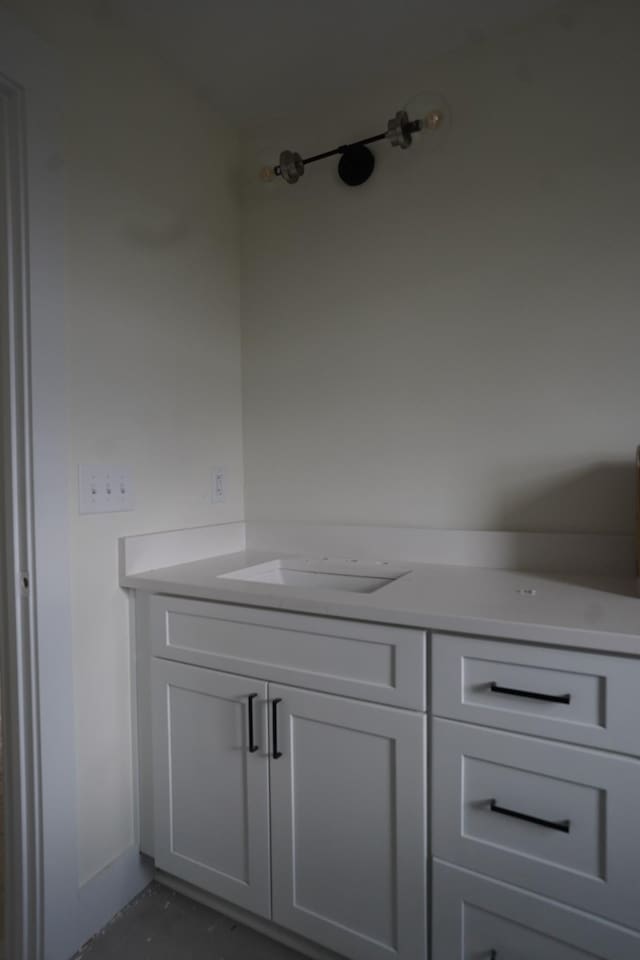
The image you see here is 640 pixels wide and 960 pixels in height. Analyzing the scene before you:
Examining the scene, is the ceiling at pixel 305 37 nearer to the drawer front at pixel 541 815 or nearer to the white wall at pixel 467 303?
the white wall at pixel 467 303

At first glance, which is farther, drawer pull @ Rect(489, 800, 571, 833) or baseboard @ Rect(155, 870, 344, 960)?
baseboard @ Rect(155, 870, 344, 960)

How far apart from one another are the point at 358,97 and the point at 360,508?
1.36 m

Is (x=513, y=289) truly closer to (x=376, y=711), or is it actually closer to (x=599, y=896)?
(x=376, y=711)

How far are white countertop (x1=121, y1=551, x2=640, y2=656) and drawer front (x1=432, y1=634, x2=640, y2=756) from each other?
37 millimetres

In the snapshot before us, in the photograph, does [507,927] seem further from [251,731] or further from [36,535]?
[36,535]

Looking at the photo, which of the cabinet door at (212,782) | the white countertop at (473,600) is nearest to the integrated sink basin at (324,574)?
the white countertop at (473,600)

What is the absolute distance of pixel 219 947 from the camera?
1.27m

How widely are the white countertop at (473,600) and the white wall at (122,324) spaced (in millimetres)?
204

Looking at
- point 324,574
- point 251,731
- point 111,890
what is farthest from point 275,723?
point 111,890

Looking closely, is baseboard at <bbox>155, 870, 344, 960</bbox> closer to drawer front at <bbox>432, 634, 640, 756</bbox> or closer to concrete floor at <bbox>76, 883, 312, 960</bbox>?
concrete floor at <bbox>76, 883, 312, 960</bbox>

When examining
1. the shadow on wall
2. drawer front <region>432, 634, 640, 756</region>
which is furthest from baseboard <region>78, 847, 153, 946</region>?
the shadow on wall

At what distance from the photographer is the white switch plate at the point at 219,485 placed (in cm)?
178

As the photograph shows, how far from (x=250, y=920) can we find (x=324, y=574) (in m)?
0.91

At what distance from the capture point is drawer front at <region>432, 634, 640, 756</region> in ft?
2.84
